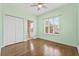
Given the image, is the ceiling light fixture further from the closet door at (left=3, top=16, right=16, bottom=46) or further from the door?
A: the closet door at (left=3, top=16, right=16, bottom=46)

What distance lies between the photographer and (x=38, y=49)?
152 centimetres

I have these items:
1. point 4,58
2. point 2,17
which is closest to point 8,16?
point 2,17

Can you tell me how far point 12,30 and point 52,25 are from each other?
2.21ft

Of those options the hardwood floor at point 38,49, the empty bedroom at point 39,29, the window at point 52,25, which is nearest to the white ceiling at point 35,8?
the empty bedroom at point 39,29

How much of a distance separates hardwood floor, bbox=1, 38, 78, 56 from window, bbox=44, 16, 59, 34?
0.19 metres

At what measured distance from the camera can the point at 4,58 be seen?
1.46 metres

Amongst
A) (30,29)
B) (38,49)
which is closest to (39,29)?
(30,29)

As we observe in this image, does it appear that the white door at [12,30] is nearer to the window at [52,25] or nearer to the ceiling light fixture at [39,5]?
the ceiling light fixture at [39,5]

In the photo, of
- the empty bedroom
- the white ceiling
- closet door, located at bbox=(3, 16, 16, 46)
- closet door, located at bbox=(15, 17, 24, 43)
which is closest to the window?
the empty bedroom

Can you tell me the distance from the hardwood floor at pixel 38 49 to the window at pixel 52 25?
0.19m

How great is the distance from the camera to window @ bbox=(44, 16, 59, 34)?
1.53 meters

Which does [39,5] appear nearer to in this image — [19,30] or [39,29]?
[39,29]

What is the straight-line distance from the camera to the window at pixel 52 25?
1530mm

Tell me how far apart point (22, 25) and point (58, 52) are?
75 cm
